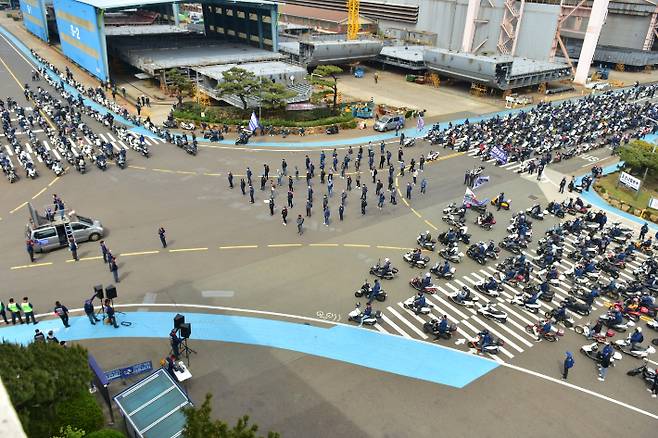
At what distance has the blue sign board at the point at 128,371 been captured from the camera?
17.7 m

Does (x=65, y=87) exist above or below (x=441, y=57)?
below

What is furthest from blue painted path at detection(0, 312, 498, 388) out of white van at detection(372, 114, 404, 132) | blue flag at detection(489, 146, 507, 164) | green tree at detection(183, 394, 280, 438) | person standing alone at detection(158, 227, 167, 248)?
white van at detection(372, 114, 404, 132)

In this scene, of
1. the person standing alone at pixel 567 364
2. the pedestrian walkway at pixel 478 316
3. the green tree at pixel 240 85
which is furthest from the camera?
the green tree at pixel 240 85

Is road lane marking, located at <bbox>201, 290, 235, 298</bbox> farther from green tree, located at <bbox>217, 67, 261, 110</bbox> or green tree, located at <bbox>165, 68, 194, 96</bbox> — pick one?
green tree, located at <bbox>165, 68, 194, 96</bbox>

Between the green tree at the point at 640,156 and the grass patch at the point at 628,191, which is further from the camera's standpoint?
the green tree at the point at 640,156

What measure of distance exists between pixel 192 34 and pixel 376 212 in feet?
234

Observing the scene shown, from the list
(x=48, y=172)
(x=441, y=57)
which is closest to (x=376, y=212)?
(x=48, y=172)

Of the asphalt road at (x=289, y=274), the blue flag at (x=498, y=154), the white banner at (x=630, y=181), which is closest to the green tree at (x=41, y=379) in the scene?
the asphalt road at (x=289, y=274)

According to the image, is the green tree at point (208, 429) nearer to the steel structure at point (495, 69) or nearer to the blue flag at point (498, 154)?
the blue flag at point (498, 154)

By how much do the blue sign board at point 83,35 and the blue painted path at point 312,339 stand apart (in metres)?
49.9

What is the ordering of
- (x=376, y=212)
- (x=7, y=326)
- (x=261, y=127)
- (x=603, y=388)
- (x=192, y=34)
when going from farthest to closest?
(x=192, y=34)
(x=261, y=127)
(x=376, y=212)
(x=7, y=326)
(x=603, y=388)

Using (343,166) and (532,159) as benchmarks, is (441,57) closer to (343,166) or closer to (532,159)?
(532,159)

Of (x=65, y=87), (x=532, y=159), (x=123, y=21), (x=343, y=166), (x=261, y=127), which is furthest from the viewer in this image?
(x=123, y=21)

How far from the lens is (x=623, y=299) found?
25.2 metres
